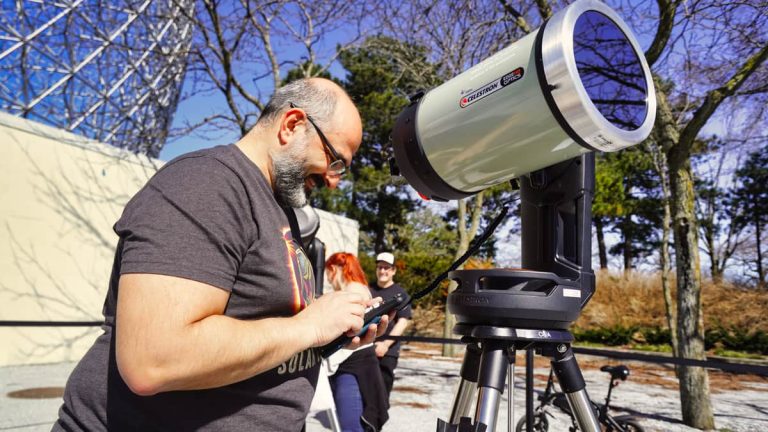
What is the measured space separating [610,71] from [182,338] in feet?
4.01

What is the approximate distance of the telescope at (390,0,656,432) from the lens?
1222 millimetres

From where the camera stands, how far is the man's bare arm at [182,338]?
2.96ft

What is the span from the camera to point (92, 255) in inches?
331

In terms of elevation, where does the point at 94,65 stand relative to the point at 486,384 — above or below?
above

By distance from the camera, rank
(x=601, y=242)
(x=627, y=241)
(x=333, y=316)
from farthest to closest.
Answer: (x=601, y=242) < (x=627, y=241) < (x=333, y=316)

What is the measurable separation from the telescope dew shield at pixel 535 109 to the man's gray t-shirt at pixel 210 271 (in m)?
0.52

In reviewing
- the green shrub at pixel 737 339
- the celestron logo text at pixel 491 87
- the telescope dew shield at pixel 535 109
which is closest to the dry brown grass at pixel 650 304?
the green shrub at pixel 737 339

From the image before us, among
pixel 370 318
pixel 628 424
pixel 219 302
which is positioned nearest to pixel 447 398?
pixel 628 424

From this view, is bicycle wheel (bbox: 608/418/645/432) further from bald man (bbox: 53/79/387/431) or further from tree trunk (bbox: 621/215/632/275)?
tree trunk (bbox: 621/215/632/275)

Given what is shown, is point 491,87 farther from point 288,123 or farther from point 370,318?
point 370,318

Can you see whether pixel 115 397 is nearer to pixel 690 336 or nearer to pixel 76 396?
pixel 76 396

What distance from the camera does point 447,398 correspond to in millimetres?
6656

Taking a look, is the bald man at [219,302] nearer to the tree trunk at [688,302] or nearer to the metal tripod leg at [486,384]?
the metal tripod leg at [486,384]

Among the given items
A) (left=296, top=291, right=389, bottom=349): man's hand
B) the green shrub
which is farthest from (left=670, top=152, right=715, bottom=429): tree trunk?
the green shrub
